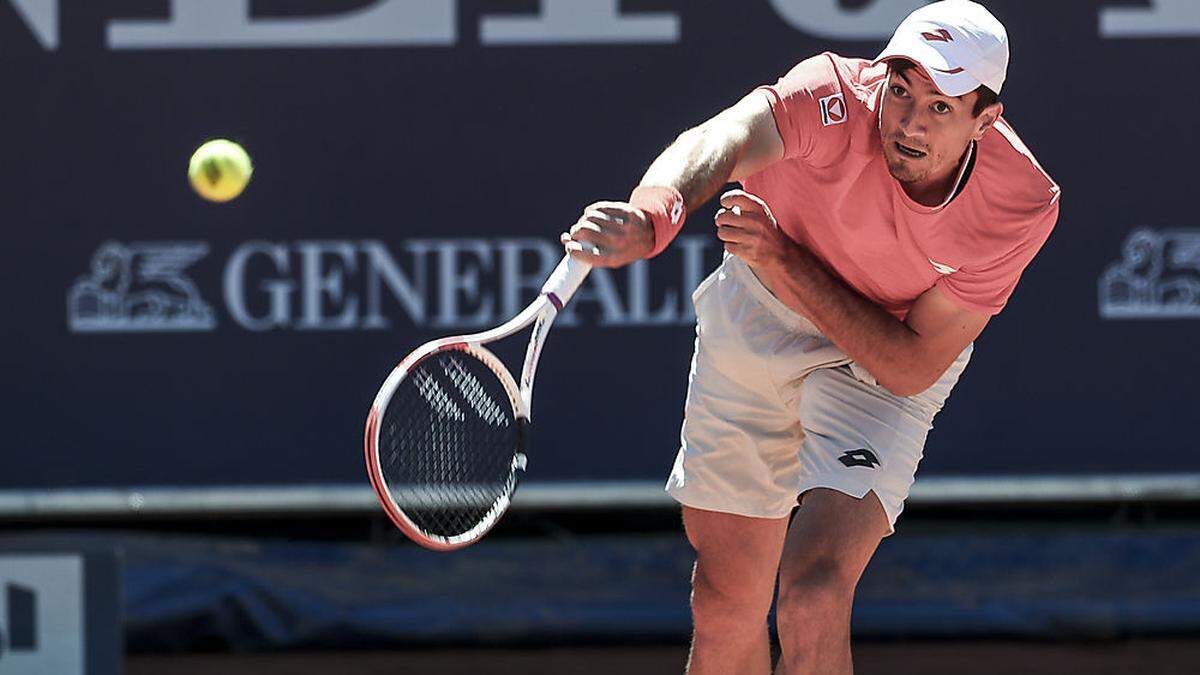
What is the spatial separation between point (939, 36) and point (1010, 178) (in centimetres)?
32

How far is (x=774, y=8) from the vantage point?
511 centimetres

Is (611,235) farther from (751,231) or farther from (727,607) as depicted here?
(727,607)

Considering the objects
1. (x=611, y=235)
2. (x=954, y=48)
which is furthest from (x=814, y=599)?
(x=954, y=48)

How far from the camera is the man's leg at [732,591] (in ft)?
13.1

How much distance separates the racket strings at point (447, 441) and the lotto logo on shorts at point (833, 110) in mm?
876

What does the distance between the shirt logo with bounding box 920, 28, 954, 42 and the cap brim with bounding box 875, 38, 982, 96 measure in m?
0.01

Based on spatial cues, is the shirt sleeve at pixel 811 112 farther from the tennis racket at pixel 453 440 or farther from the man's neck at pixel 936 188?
the tennis racket at pixel 453 440

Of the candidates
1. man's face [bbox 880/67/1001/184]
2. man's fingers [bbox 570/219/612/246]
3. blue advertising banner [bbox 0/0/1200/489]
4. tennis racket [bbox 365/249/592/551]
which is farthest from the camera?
blue advertising banner [bbox 0/0/1200/489]

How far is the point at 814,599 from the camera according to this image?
352 centimetres

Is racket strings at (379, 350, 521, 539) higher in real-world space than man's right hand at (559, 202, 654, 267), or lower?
lower

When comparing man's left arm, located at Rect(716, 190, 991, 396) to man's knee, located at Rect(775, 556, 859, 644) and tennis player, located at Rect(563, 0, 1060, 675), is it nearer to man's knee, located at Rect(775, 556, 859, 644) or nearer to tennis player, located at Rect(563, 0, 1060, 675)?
tennis player, located at Rect(563, 0, 1060, 675)

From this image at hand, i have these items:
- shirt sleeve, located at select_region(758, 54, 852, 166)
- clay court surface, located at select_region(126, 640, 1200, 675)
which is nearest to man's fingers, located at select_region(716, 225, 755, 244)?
shirt sleeve, located at select_region(758, 54, 852, 166)

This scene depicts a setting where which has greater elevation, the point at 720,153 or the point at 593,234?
the point at 720,153

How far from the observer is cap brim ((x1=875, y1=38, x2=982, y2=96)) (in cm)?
333
